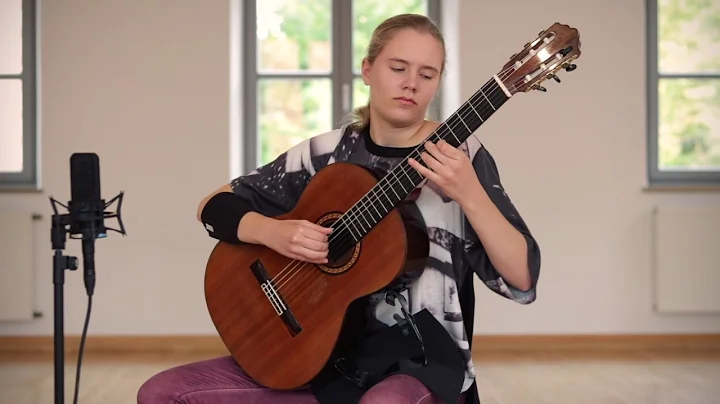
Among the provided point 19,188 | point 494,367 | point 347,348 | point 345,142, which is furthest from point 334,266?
point 19,188

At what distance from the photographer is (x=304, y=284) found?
5.45 ft

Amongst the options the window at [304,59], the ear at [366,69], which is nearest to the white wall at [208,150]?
the window at [304,59]

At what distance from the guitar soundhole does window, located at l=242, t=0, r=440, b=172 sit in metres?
3.51

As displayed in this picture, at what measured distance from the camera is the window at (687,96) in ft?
16.3

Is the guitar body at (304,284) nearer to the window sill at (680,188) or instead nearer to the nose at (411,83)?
the nose at (411,83)

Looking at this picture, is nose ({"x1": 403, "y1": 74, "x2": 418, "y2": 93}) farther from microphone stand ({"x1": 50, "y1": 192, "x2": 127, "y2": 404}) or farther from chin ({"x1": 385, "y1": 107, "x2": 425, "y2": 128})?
microphone stand ({"x1": 50, "y1": 192, "x2": 127, "y2": 404})

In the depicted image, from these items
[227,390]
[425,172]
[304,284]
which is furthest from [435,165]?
[227,390]

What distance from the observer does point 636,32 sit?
4.82 m

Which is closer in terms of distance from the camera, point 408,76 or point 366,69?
point 408,76

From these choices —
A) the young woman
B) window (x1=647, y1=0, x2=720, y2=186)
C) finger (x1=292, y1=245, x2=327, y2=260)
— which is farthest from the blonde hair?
window (x1=647, y1=0, x2=720, y2=186)

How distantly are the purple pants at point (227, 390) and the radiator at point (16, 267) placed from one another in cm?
338

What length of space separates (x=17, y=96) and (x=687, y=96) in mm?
3590

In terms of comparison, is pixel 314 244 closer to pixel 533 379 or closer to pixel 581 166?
pixel 533 379

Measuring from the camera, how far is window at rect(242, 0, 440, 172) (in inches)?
201
